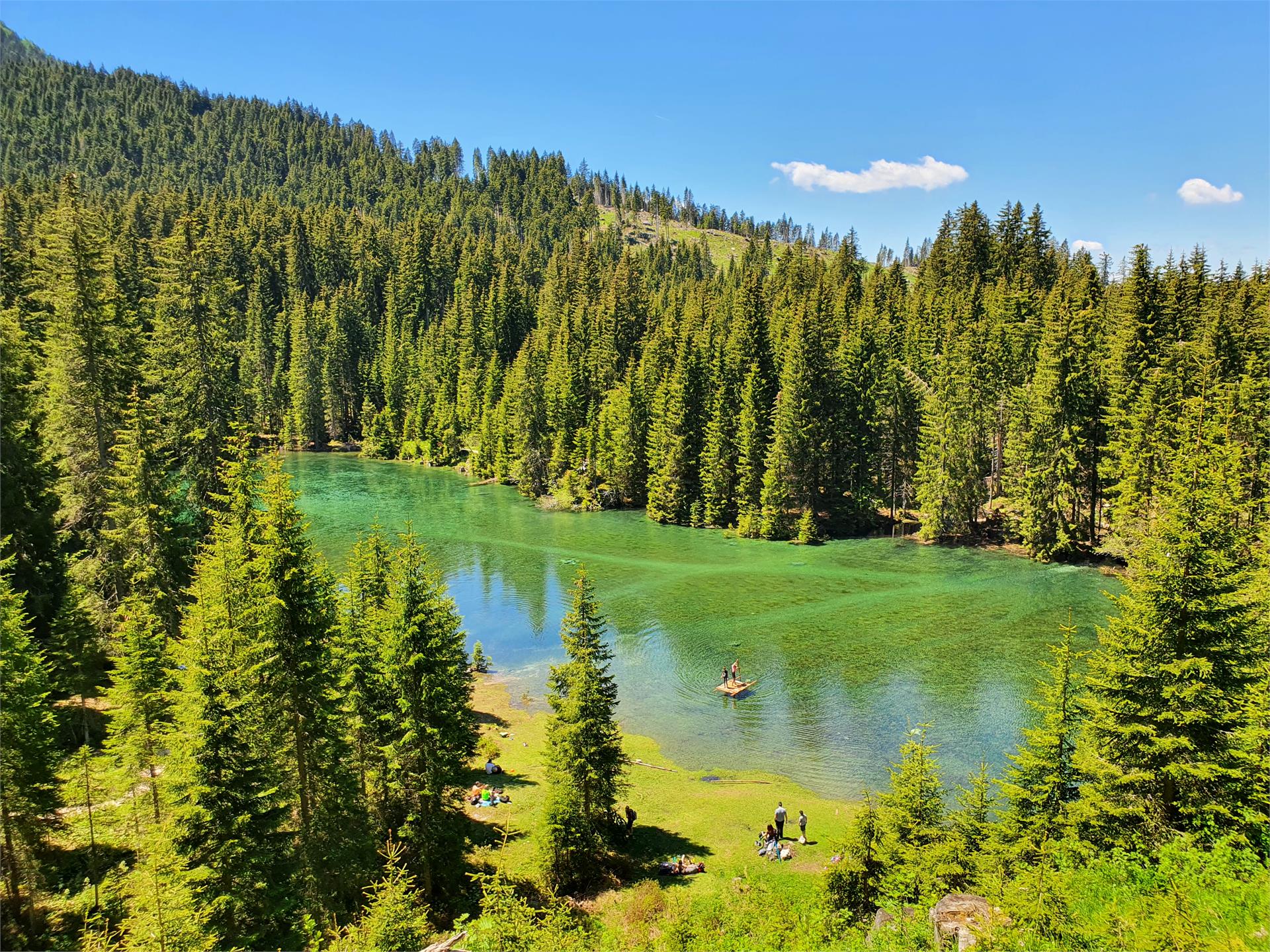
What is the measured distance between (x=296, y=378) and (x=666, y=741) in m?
101

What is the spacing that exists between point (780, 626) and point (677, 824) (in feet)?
65.1

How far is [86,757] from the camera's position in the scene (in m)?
17.5

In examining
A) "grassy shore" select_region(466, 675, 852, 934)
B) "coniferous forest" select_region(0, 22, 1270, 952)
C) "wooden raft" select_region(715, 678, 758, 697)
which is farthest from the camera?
"wooden raft" select_region(715, 678, 758, 697)

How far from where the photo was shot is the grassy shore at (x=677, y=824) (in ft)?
62.9

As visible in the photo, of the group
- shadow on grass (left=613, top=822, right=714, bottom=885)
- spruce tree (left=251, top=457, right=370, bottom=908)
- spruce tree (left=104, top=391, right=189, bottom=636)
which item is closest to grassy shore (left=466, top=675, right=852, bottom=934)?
shadow on grass (left=613, top=822, right=714, bottom=885)

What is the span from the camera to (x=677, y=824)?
885 inches

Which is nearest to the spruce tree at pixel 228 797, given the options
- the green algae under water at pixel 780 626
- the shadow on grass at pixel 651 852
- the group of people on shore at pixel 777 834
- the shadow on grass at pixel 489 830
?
the shadow on grass at pixel 489 830

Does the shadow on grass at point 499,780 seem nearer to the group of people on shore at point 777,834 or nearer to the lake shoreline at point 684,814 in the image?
the lake shoreline at point 684,814

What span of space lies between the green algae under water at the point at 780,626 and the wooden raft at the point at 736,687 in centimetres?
43

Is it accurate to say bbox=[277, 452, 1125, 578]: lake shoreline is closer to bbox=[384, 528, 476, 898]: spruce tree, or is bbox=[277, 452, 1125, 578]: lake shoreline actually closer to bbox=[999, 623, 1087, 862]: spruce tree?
bbox=[999, 623, 1087, 862]: spruce tree

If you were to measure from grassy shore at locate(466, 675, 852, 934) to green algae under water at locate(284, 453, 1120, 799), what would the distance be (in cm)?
126

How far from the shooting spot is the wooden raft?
32.4 metres

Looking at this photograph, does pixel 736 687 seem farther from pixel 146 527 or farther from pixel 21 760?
pixel 21 760

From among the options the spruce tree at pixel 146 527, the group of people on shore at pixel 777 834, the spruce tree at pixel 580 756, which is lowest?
the group of people on shore at pixel 777 834
